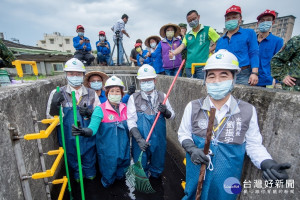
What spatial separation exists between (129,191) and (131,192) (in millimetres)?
55

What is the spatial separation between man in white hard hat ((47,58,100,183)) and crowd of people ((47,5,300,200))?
18 millimetres

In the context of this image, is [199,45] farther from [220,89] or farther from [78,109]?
[78,109]

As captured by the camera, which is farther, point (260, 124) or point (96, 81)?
point (96, 81)

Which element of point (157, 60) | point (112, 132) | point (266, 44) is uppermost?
point (266, 44)

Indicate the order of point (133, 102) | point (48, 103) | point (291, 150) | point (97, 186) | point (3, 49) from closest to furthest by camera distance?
point (291, 150) → point (48, 103) → point (133, 102) → point (97, 186) → point (3, 49)

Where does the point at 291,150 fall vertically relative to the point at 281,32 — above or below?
below

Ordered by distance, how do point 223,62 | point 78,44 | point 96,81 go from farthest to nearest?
point 78,44 → point 96,81 → point 223,62

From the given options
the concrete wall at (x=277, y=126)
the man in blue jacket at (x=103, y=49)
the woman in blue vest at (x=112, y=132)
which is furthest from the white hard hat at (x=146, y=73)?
the man in blue jacket at (x=103, y=49)

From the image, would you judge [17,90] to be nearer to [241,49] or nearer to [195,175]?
[195,175]

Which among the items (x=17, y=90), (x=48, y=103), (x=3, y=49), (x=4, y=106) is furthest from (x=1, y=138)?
(x=3, y=49)

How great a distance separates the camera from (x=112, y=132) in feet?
9.90

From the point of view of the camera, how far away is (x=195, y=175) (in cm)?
201

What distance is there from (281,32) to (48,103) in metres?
39.0

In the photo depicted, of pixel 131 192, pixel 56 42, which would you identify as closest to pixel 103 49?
pixel 131 192
